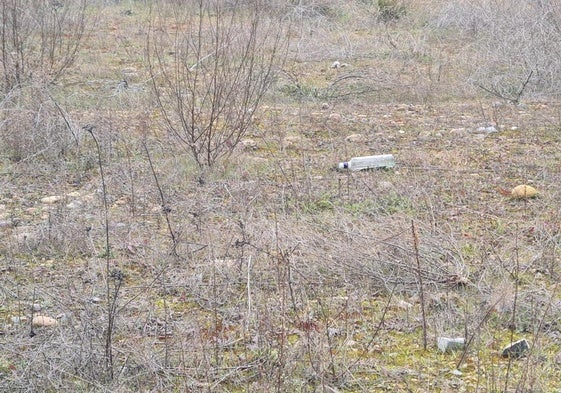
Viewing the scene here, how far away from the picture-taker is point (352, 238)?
4.09 meters

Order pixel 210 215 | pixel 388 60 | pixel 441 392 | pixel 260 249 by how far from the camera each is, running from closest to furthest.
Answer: pixel 441 392
pixel 260 249
pixel 210 215
pixel 388 60

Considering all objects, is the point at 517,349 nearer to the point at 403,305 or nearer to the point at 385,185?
the point at 403,305

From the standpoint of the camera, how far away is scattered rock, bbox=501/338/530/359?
3085 mm

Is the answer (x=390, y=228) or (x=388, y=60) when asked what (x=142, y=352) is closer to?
(x=390, y=228)

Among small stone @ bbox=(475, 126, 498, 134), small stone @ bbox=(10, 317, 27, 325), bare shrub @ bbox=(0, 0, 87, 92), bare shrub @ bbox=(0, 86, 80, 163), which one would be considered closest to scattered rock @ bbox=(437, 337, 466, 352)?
small stone @ bbox=(10, 317, 27, 325)

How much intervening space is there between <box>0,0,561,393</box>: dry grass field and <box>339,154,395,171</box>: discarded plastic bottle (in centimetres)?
8

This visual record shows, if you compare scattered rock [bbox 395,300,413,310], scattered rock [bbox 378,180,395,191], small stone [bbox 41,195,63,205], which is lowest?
small stone [bbox 41,195,63,205]

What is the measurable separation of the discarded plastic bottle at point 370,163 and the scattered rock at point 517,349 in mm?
2764

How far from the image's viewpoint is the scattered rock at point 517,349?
10.1ft

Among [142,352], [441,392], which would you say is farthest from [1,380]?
[441,392]

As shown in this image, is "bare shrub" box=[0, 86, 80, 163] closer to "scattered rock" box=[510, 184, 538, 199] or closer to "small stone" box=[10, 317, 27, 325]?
"small stone" box=[10, 317, 27, 325]

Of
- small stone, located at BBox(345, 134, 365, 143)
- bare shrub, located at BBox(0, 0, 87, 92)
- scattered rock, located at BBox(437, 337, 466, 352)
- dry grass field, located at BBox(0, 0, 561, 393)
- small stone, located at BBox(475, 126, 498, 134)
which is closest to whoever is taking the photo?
dry grass field, located at BBox(0, 0, 561, 393)

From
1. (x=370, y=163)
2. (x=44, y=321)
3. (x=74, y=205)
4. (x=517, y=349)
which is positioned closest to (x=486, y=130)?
(x=370, y=163)

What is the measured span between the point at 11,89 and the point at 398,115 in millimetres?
3401
